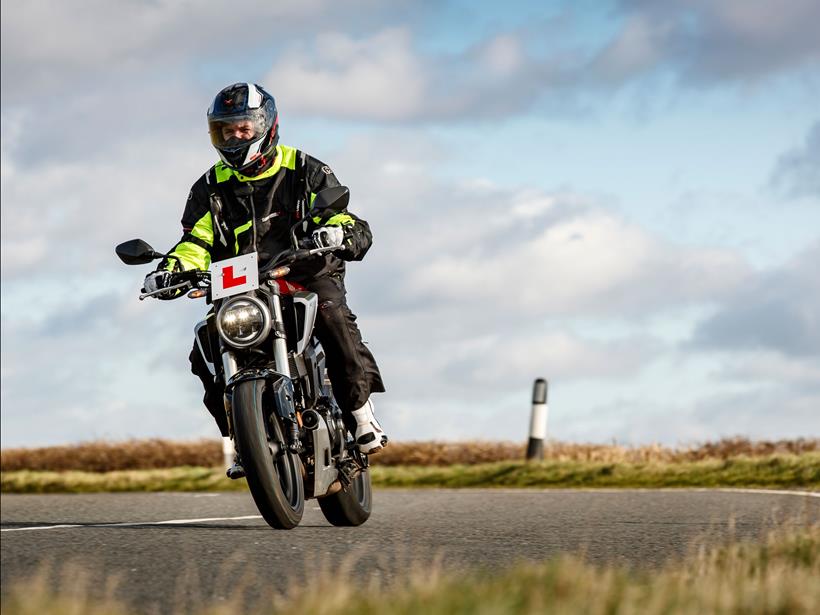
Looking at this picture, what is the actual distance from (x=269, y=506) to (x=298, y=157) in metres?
2.30

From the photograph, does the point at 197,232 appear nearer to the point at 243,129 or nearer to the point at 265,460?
the point at 243,129

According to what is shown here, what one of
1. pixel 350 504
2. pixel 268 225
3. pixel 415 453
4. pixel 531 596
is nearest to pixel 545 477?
pixel 415 453

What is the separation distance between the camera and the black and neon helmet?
300 inches

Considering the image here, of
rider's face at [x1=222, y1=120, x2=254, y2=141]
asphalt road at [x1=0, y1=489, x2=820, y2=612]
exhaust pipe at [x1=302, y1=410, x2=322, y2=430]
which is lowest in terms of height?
asphalt road at [x1=0, y1=489, x2=820, y2=612]

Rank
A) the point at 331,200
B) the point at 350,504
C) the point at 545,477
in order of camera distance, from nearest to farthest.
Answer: the point at 331,200 → the point at 350,504 → the point at 545,477

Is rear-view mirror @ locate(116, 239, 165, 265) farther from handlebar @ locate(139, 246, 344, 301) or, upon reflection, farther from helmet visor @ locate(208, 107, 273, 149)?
helmet visor @ locate(208, 107, 273, 149)

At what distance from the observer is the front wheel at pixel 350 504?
25.9 ft

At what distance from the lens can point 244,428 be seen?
6527 mm

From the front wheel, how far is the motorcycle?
349mm

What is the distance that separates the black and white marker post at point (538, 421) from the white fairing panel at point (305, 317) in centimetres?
852

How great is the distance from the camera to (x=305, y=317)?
7.17 metres

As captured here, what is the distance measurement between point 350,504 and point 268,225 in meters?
1.82

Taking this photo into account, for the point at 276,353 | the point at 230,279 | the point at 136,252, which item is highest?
the point at 136,252

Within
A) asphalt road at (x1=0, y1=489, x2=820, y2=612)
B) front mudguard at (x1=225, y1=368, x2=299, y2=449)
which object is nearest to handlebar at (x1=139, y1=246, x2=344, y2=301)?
front mudguard at (x1=225, y1=368, x2=299, y2=449)
